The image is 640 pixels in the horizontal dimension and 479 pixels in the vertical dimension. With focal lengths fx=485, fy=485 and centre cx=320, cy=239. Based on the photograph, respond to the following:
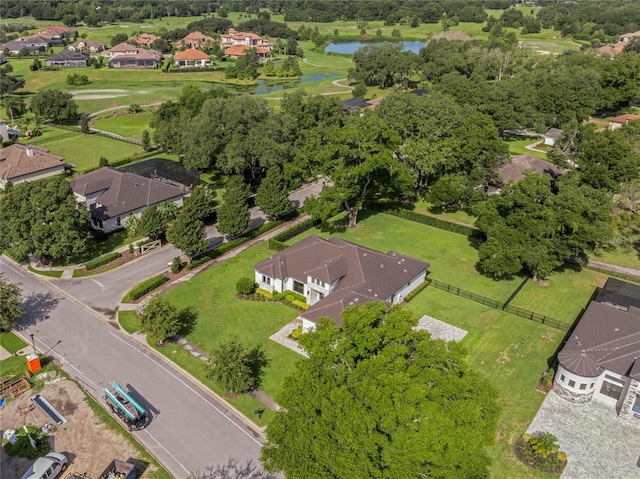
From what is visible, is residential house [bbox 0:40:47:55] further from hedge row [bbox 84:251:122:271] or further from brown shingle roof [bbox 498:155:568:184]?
brown shingle roof [bbox 498:155:568:184]

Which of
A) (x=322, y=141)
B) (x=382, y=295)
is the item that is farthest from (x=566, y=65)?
(x=382, y=295)

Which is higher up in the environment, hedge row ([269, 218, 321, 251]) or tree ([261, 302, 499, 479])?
tree ([261, 302, 499, 479])

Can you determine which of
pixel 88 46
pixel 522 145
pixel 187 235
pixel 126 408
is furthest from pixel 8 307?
pixel 88 46

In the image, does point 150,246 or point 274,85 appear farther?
point 274,85

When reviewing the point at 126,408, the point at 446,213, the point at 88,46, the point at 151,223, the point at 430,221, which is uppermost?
the point at 88,46

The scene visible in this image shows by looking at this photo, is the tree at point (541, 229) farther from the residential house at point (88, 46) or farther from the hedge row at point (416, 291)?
the residential house at point (88, 46)

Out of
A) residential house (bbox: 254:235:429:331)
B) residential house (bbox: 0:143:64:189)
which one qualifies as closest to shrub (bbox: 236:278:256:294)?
residential house (bbox: 254:235:429:331)

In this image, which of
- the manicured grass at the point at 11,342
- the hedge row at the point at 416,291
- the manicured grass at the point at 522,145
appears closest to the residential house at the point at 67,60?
the manicured grass at the point at 522,145

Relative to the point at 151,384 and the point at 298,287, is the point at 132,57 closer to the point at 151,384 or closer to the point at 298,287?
the point at 298,287
